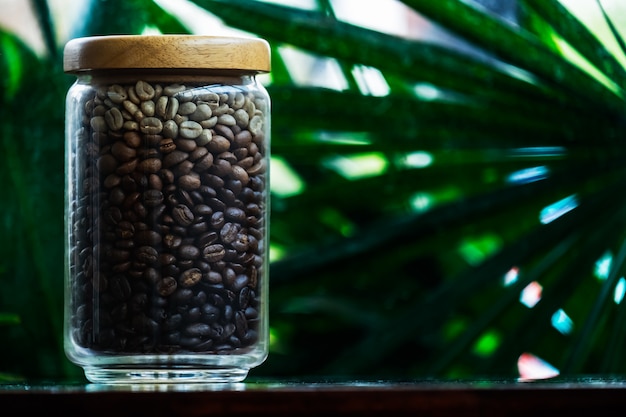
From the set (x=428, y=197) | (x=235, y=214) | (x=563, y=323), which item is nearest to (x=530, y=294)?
(x=563, y=323)

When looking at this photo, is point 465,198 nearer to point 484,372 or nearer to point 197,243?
point 484,372

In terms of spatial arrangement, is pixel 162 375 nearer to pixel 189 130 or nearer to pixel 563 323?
pixel 189 130

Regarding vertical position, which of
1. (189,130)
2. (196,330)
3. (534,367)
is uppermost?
(189,130)

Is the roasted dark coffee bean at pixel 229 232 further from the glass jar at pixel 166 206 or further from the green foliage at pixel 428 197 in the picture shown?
the green foliage at pixel 428 197

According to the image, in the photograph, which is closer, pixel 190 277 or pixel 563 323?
pixel 190 277

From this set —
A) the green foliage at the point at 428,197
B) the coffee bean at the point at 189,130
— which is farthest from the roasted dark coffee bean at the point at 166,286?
the green foliage at the point at 428,197

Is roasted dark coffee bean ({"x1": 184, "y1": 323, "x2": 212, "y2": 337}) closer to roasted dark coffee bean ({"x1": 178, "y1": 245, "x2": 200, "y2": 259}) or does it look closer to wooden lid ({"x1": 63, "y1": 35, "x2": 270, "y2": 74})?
roasted dark coffee bean ({"x1": 178, "y1": 245, "x2": 200, "y2": 259})

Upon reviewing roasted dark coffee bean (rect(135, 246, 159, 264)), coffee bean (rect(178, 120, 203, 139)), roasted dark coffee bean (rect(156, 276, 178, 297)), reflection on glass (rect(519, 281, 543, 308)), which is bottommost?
reflection on glass (rect(519, 281, 543, 308))

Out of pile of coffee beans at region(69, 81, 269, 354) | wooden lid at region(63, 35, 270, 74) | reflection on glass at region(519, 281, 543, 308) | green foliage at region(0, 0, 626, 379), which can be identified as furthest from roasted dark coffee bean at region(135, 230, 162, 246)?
reflection on glass at region(519, 281, 543, 308)

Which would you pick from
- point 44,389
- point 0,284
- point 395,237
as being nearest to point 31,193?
point 0,284
